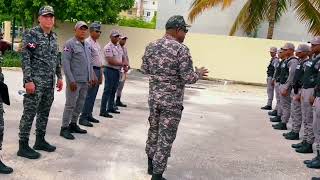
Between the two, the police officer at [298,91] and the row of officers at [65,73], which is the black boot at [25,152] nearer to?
the row of officers at [65,73]

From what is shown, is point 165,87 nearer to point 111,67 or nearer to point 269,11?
point 111,67

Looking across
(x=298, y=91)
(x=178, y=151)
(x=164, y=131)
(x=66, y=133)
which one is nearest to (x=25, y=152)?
(x=66, y=133)

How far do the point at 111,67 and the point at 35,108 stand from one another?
3.61 m

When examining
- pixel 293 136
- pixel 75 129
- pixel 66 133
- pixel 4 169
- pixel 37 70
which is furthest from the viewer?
pixel 293 136

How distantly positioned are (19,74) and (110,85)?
8.03m

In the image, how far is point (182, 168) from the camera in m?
6.21

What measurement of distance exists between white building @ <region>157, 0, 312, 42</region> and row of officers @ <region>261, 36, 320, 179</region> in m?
13.1

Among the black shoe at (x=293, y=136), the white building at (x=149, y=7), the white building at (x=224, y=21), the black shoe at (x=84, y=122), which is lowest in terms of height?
the black shoe at (x=293, y=136)

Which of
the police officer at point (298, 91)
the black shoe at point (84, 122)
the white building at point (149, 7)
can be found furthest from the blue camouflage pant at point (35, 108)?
the white building at point (149, 7)

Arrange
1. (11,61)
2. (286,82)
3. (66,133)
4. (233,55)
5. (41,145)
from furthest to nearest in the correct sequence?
(233,55) < (11,61) < (286,82) < (66,133) < (41,145)

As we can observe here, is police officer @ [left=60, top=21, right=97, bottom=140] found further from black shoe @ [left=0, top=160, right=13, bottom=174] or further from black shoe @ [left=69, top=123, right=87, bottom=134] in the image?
black shoe @ [left=0, top=160, right=13, bottom=174]

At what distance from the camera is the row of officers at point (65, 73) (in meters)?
5.84

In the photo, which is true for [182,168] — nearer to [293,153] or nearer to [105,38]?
[293,153]

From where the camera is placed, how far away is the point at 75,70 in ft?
23.4
